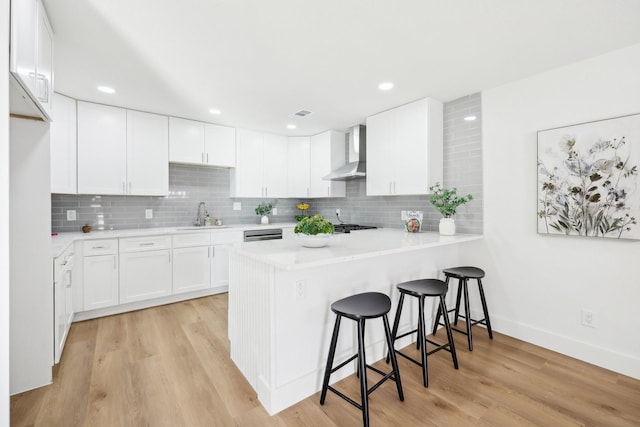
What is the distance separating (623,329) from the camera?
7.19 ft

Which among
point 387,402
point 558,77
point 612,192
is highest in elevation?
point 558,77

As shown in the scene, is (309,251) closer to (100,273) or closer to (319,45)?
(319,45)

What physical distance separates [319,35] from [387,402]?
8.05 ft

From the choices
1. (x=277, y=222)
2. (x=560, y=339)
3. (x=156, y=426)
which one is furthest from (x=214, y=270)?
(x=560, y=339)

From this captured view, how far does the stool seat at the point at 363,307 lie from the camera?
1.67m

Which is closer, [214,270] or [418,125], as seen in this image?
[418,125]

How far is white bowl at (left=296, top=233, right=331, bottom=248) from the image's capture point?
2047 mm

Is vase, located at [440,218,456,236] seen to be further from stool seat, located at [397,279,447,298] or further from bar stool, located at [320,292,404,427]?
bar stool, located at [320,292,404,427]

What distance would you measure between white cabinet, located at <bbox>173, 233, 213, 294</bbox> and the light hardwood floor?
3.49 feet

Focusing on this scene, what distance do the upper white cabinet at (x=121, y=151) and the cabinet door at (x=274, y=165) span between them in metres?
1.42

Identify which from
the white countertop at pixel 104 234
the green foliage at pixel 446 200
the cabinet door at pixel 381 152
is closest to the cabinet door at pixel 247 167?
the white countertop at pixel 104 234

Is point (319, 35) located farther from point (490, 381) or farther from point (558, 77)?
point (490, 381)

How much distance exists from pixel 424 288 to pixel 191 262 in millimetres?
2886

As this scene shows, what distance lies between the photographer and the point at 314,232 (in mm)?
2035
